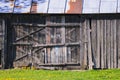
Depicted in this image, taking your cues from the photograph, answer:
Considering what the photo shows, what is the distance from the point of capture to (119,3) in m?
24.4

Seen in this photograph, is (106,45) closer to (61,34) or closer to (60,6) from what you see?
(61,34)

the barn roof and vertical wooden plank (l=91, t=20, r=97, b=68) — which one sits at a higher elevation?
the barn roof

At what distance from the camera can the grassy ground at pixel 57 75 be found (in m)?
19.8

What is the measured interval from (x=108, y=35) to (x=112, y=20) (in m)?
0.84

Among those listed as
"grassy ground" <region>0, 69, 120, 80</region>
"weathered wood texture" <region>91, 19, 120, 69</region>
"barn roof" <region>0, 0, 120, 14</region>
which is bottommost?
"grassy ground" <region>0, 69, 120, 80</region>

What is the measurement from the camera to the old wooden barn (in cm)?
2400

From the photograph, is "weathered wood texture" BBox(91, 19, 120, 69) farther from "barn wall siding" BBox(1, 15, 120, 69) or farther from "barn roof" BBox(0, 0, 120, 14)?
"barn roof" BBox(0, 0, 120, 14)

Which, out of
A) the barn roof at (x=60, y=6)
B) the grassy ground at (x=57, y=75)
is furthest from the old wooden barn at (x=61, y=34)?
the grassy ground at (x=57, y=75)

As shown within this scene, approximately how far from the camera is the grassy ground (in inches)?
781

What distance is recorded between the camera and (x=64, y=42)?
79.5ft

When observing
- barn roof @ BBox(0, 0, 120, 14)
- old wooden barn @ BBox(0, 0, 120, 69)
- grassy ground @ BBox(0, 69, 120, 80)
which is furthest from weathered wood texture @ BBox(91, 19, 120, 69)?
grassy ground @ BBox(0, 69, 120, 80)

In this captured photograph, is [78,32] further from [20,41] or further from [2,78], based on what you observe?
[2,78]

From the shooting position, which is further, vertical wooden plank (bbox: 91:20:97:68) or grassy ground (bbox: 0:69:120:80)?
vertical wooden plank (bbox: 91:20:97:68)

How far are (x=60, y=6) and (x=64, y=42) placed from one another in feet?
6.58
